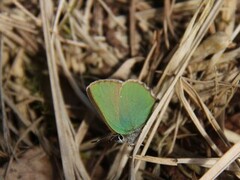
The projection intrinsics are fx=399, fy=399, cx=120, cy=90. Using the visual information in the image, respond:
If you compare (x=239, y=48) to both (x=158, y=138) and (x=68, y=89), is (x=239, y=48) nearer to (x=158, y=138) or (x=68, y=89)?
(x=158, y=138)

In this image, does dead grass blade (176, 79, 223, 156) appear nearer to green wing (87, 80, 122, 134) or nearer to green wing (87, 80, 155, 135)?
green wing (87, 80, 155, 135)

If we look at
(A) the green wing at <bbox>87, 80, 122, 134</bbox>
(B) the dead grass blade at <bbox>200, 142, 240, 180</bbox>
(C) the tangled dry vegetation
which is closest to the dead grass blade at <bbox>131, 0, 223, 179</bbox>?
(C) the tangled dry vegetation

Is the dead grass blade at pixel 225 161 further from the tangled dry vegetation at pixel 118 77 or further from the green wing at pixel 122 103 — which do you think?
the green wing at pixel 122 103

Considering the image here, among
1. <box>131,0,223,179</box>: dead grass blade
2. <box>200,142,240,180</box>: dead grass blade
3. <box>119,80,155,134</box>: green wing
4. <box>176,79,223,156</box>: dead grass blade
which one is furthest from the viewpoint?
<box>131,0,223,179</box>: dead grass blade

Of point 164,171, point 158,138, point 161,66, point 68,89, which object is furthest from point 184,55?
point 68,89

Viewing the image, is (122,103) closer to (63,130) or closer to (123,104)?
(123,104)

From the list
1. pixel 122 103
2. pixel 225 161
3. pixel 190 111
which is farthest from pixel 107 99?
pixel 225 161

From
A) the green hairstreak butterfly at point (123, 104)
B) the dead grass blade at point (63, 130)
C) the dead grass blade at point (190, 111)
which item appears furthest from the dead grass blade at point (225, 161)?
the dead grass blade at point (63, 130)
